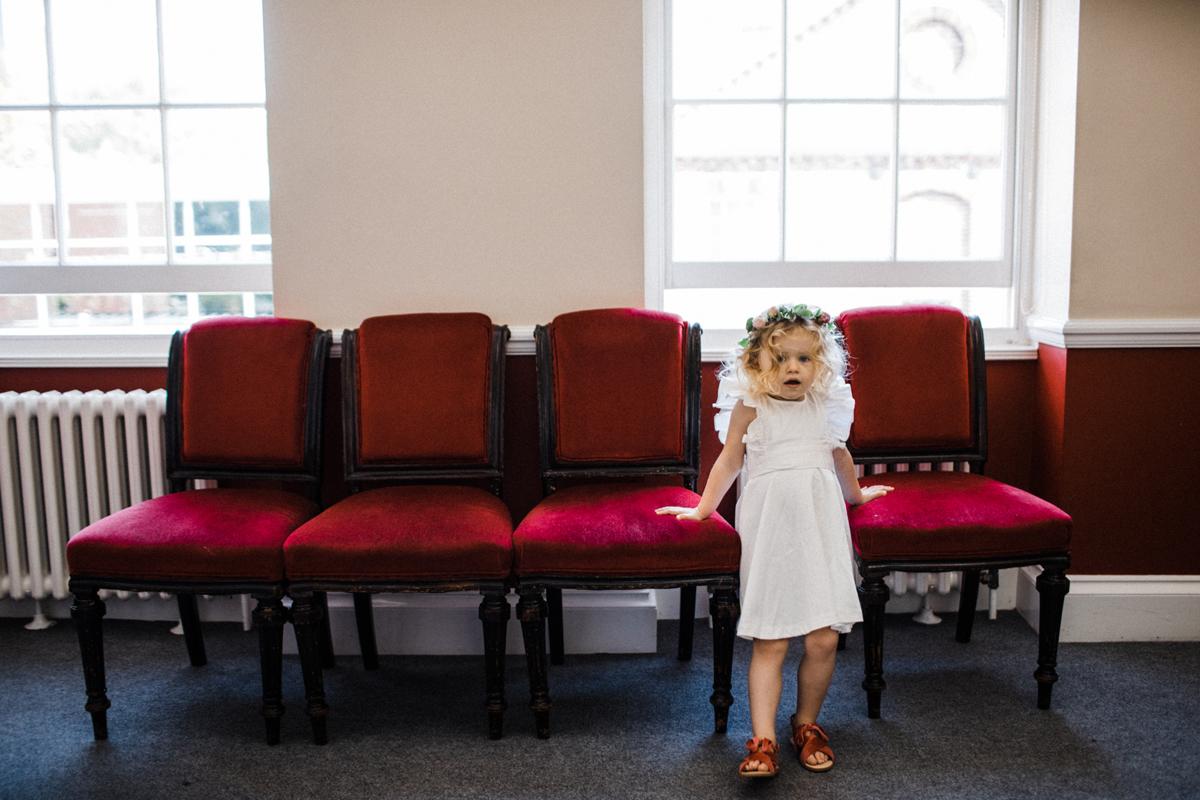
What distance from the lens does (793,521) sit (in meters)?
2.14

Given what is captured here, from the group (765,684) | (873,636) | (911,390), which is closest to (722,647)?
(765,684)

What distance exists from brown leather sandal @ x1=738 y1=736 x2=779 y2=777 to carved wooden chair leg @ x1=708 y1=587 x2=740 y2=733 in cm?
20

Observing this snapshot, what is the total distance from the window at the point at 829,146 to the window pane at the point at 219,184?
51.5 inches

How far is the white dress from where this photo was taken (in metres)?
2.13

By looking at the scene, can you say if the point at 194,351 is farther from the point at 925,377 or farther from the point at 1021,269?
the point at 1021,269

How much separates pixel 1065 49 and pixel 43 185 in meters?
3.33

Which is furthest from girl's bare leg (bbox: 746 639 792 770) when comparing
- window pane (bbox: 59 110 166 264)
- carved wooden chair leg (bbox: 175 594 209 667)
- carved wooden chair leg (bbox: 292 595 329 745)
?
window pane (bbox: 59 110 166 264)

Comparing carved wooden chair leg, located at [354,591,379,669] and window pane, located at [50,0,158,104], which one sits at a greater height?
window pane, located at [50,0,158,104]

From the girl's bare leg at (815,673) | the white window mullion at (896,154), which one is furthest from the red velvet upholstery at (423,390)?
the white window mullion at (896,154)

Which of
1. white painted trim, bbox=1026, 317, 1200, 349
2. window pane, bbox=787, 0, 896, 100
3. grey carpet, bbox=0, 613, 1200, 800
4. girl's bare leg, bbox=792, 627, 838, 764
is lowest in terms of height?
grey carpet, bbox=0, 613, 1200, 800

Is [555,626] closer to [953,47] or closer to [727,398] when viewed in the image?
[727,398]

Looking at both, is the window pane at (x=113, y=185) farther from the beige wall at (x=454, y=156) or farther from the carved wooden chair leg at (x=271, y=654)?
the carved wooden chair leg at (x=271, y=654)

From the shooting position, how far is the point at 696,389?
265cm

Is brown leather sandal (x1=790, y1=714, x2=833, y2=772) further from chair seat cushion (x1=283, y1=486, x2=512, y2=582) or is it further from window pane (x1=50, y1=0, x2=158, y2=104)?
window pane (x1=50, y1=0, x2=158, y2=104)
